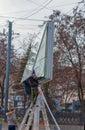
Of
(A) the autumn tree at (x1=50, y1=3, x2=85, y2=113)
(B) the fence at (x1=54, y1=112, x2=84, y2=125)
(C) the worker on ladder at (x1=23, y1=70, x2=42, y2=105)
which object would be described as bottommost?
(B) the fence at (x1=54, y1=112, x2=84, y2=125)

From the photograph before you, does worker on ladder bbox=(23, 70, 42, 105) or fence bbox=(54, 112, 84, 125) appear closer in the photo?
worker on ladder bbox=(23, 70, 42, 105)

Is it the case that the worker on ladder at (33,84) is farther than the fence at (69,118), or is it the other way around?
the fence at (69,118)

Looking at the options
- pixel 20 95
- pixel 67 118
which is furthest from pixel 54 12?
pixel 20 95

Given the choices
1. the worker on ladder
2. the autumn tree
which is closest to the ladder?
the worker on ladder

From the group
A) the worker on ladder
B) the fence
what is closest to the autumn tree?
the fence

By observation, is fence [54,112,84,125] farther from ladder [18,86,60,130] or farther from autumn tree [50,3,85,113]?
ladder [18,86,60,130]

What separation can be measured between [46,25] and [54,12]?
1501 cm

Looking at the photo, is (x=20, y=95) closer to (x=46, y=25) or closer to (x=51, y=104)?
(x=51, y=104)

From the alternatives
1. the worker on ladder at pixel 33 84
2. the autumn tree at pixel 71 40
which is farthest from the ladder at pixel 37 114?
the autumn tree at pixel 71 40

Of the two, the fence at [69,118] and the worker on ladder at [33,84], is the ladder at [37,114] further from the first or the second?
the fence at [69,118]

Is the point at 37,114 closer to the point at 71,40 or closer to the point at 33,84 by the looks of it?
the point at 33,84

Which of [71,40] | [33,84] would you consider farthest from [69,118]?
[33,84]

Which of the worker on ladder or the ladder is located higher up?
the worker on ladder

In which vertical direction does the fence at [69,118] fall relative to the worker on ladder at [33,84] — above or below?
below
